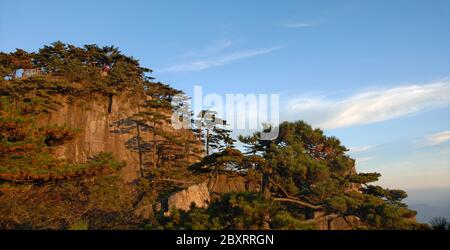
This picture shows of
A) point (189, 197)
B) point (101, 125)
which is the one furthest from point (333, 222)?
point (101, 125)

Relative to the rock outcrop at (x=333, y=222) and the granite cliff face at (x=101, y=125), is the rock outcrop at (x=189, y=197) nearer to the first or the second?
the rock outcrop at (x=333, y=222)

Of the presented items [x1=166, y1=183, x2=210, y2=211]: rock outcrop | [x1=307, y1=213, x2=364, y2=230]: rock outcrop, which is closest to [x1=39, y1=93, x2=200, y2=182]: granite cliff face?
[x1=166, y1=183, x2=210, y2=211]: rock outcrop

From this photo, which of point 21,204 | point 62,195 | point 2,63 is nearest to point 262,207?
point 21,204

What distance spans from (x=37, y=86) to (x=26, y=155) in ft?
63.2

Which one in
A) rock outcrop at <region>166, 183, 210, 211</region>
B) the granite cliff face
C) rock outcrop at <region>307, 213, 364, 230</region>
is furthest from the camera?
the granite cliff face

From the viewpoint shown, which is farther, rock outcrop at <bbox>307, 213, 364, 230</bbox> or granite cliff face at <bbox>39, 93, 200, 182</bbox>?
granite cliff face at <bbox>39, 93, 200, 182</bbox>

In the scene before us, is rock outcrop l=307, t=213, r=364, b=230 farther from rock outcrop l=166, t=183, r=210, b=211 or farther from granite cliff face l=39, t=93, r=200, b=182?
granite cliff face l=39, t=93, r=200, b=182

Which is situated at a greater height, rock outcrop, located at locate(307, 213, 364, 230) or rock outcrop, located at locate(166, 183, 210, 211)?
rock outcrop, located at locate(166, 183, 210, 211)

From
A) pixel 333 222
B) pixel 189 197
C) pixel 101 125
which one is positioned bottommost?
pixel 333 222

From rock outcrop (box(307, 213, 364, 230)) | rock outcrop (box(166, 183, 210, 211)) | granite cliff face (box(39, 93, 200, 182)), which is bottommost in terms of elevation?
rock outcrop (box(307, 213, 364, 230))

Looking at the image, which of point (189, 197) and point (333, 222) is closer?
point (333, 222)

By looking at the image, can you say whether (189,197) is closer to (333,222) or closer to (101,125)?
(333,222)

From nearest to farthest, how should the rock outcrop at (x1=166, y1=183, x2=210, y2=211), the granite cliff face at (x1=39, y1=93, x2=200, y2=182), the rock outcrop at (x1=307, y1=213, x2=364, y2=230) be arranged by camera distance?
1. the rock outcrop at (x1=307, y1=213, x2=364, y2=230)
2. the rock outcrop at (x1=166, y1=183, x2=210, y2=211)
3. the granite cliff face at (x1=39, y1=93, x2=200, y2=182)

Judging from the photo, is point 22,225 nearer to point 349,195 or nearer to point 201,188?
point 201,188
